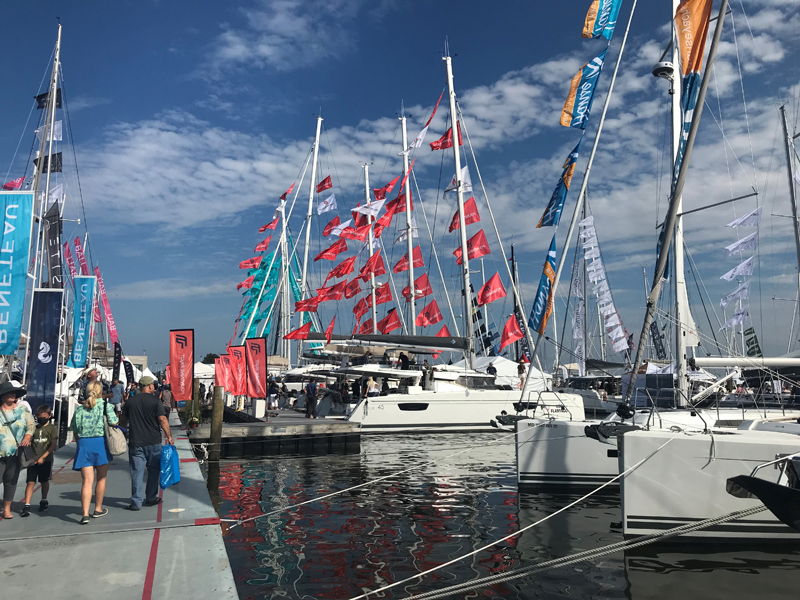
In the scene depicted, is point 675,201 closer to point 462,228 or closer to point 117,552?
point 117,552

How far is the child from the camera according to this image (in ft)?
25.7

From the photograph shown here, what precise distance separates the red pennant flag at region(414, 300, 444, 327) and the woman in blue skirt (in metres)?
22.5

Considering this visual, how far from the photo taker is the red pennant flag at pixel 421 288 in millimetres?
31359

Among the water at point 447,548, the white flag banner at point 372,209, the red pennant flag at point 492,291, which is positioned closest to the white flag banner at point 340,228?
the white flag banner at point 372,209

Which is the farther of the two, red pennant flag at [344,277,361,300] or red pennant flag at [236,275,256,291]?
red pennant flag at [236,275,256,291]

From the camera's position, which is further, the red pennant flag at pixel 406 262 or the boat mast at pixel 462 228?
the red pennant flag at pixel 406 262

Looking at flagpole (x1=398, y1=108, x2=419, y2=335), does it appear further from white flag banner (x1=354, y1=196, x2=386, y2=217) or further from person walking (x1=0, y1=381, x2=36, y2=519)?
person walking (x1=0, y1=381, x2=36, y2=519)

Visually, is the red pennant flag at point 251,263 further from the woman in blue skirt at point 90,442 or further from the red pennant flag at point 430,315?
the woman in blue skirt at point 90,442

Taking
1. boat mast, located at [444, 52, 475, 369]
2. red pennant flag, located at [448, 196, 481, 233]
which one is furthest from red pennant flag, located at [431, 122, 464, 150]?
red pennant flag, located at [448, 196, 481, 233]

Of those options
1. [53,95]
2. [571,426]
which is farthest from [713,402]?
[53,95]

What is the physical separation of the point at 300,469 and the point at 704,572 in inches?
424

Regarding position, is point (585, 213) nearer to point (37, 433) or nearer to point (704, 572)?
point (704, 572)

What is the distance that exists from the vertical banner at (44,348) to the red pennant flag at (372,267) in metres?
19.6

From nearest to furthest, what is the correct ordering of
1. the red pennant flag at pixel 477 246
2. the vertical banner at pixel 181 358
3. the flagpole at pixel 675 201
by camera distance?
the flagpole at pixel 675 201, the vertical banner at pixel 181 358, the red pennant flag at pixel 477 246
